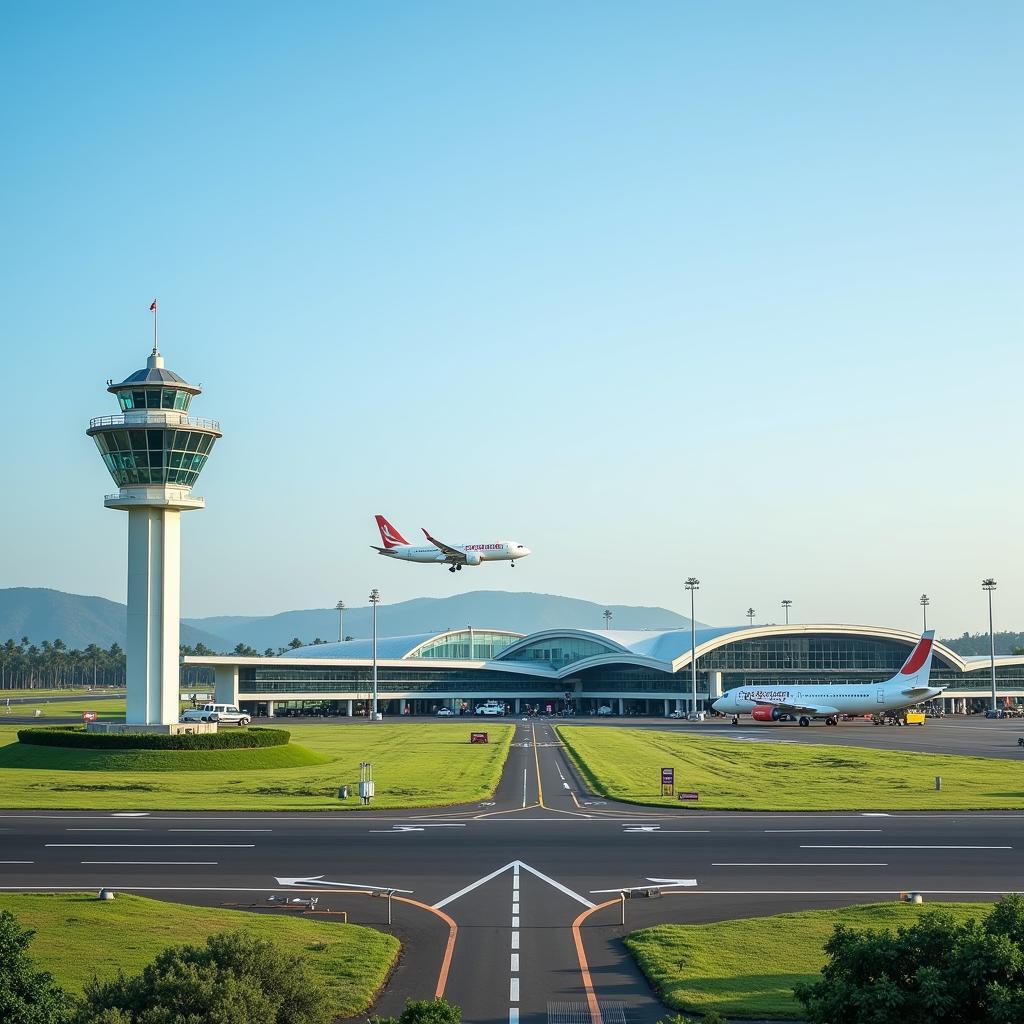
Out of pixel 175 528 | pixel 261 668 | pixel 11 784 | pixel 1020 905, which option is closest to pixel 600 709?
pixel 261 668

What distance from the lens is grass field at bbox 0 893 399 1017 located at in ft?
86.4

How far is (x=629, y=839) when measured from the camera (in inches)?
1866

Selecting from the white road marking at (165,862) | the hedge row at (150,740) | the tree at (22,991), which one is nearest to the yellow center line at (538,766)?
the hedge row at (150,740)

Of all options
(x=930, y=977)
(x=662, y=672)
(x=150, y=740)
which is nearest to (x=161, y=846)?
(x=930, y=977)

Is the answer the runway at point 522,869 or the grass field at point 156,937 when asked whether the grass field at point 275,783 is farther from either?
the grass field at point 156,937

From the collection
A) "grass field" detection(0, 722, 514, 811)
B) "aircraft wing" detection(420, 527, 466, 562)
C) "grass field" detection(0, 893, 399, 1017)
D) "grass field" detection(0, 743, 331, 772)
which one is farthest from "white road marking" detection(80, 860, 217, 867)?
"aircraft wing" detection(420, 527, 466, 562)

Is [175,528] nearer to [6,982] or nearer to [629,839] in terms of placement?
[629,839]

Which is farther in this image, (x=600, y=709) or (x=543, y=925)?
(x=600, y=709)

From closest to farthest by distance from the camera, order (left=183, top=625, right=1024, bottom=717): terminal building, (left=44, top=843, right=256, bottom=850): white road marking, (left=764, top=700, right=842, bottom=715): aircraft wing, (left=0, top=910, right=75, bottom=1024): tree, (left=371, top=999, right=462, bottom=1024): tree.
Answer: (left=371, top=999, right=462, bottom=1024): tree < (left=0, top=910, right=75, bottom=1024): tree < (left=44, top=843, right=256, bottom=850): white road marking < (left=764, top=700, right=842, bottom=715): aircraft wing < (left=183, top=625, right=1024, bottom=717): terminal building

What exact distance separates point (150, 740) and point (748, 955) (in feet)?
194

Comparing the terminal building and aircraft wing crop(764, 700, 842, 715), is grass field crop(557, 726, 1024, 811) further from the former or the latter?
the terminal building

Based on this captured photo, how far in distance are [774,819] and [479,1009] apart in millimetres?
33411

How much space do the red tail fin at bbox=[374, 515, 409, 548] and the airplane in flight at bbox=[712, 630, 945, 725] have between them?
171 feet

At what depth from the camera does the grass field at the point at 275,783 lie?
60066mm
